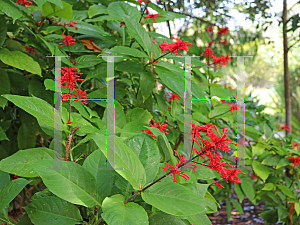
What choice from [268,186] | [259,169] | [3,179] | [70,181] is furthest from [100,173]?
[268,186]

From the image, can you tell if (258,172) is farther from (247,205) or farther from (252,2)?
(247,205)

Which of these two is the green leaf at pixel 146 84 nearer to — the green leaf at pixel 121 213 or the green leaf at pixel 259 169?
the green leaf at pixel 121 213

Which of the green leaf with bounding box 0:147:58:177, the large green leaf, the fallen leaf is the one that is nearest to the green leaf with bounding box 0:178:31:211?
the green leaf with bounding box 0:147:58:177

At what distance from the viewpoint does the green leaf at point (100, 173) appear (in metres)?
0.42

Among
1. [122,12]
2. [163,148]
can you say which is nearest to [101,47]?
[122,12]

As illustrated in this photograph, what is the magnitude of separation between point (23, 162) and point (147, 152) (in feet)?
0.69

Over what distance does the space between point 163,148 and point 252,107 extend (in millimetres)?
1501

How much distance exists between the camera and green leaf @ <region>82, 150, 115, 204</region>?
1.38 ft

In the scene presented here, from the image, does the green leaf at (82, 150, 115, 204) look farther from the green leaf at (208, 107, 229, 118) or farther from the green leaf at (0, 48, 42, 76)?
the green leaf at (208, 107, 229, 118)

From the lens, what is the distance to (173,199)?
0.37 meters

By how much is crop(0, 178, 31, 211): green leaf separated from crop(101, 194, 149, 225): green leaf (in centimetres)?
16

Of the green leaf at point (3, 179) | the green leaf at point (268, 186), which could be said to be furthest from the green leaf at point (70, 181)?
the green leaf at point (268, 186)

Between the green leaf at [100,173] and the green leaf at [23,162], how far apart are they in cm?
7

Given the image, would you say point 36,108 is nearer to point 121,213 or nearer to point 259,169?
point 121,213
